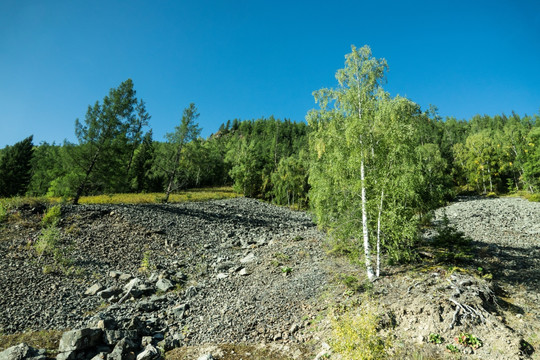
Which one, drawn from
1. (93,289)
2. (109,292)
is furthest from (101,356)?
(93,289)

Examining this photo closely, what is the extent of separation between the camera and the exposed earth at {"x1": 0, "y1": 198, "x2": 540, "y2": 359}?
826 cm

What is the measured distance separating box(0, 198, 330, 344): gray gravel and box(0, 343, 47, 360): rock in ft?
8.10

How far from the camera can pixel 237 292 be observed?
42.4 feet

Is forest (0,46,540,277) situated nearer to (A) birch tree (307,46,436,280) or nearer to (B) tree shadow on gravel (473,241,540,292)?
(A) birch tree (307,46,436,280)

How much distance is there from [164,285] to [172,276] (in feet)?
4.55

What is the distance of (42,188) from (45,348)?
66.5 metres

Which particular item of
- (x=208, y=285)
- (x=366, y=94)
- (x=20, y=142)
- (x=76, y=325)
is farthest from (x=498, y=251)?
(x=20, y=142)

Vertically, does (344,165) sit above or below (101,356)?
above

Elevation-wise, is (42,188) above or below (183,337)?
above

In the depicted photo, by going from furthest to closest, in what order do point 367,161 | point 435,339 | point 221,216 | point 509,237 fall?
1. point 221,216
2. point 509,237
3. point 367,161
4. point 435,339

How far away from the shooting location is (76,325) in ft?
34.2

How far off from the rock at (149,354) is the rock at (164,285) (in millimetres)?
5187

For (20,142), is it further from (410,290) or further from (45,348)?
(410,290)

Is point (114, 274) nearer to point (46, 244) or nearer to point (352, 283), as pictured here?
point (46, 244)
